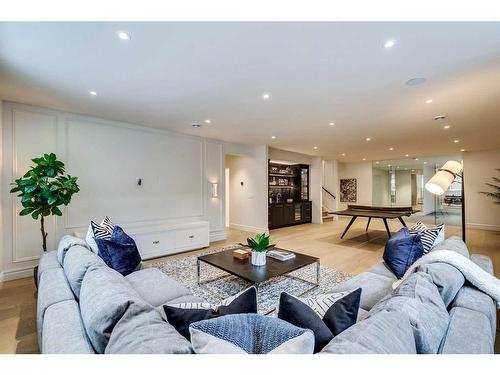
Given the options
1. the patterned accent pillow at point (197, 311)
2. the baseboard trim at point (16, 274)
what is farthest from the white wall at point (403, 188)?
the baseboard trim at point (16, 274)

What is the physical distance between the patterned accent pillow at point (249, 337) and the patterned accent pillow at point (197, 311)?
0.59 ft

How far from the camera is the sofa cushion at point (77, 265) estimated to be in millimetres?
1563

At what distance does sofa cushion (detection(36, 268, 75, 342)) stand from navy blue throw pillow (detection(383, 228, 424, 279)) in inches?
104

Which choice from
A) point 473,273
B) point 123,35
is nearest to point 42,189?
point 123,35

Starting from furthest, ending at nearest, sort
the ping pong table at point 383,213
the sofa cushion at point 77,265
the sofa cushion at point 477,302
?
the ping pong table at point 383,213
the sofa cushion at point 77,265
the sofa cushion at point 477,302

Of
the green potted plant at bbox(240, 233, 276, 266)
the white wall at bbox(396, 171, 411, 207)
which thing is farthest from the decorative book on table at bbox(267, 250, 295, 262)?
the white wall at bbox(396, 171, 411, 207)

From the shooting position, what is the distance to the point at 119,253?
239cm

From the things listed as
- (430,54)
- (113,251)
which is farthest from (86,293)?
(430,54)

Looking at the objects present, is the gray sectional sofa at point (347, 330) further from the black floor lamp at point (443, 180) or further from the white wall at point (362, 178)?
the white wall at point (362, 178)

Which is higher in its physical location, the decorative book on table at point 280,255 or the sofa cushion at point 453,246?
the sofa cushion at point 453,246

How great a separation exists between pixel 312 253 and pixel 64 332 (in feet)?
13.6

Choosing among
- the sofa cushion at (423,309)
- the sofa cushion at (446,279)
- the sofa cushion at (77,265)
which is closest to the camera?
the sofa cushion at (423,309)

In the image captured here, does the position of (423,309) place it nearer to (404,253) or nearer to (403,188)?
(404,253)
